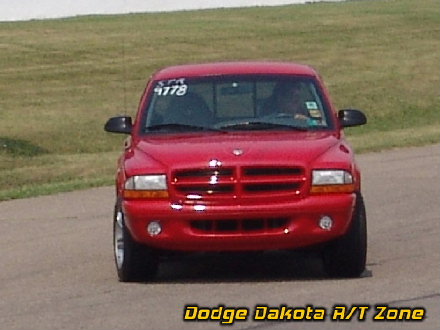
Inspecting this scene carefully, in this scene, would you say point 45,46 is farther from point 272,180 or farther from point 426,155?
point 272,180

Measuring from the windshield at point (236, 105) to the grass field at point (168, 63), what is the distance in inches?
272

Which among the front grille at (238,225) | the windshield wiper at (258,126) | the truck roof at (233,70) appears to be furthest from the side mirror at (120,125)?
the front grille at (238,225)

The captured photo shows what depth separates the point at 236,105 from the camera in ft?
37.6

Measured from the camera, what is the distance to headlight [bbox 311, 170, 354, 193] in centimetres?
1016

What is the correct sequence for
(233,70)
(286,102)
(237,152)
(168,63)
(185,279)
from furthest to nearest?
1. (168,63)
2. (233,70)
3. (286,102)
4. (185,279)
5. (237,152)

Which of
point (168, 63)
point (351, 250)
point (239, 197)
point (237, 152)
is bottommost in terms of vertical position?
point (168, 63)

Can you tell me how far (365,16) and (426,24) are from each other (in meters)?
2.11

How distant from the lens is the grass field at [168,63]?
961 inches

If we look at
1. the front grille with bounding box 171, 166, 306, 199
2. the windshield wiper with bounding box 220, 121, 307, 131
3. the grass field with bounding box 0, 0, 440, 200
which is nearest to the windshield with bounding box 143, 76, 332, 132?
the windshield wiper with bounding box 220, 121, 307, 131

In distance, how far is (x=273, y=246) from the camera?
1022 centimetres

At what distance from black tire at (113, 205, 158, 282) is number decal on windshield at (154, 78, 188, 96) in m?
1.25

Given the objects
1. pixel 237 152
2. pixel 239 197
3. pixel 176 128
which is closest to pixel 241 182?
pixel 239 197

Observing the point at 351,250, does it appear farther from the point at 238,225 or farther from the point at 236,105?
the point at 236,105

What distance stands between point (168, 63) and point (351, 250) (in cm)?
2692
